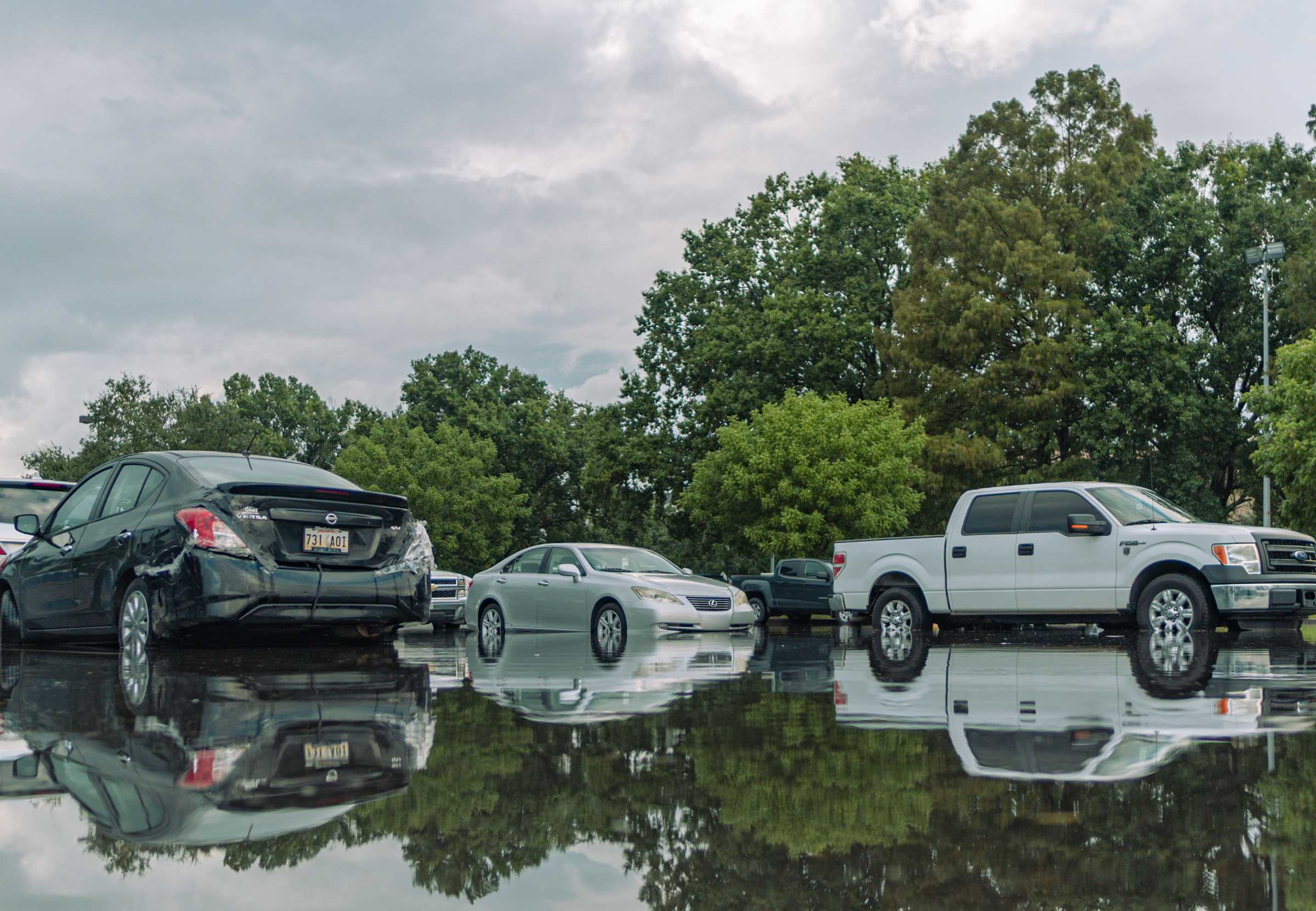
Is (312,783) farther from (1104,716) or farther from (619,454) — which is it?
(619,454)

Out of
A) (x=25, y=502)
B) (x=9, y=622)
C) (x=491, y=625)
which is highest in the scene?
(x=25, y=502)

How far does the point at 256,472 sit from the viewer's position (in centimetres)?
1089

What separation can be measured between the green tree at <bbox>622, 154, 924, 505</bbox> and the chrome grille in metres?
28.8

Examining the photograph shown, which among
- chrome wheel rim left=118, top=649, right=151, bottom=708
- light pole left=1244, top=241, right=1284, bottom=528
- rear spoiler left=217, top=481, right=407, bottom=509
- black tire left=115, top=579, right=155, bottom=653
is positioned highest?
light pole left=1244, top=241, right=1284, bottom=528

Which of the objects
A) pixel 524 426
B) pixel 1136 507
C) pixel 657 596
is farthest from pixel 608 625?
pixel 524 426

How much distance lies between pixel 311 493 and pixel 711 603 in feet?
24.8

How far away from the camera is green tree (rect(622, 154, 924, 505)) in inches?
1858

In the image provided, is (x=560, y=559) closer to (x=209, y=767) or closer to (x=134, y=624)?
(x=134, y=624)

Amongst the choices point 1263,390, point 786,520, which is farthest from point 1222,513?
point 786,520

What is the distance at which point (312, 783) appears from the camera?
498cm

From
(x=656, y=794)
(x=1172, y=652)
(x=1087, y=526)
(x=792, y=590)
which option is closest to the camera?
(x=656, y=794)

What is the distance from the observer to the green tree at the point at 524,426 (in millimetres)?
74625

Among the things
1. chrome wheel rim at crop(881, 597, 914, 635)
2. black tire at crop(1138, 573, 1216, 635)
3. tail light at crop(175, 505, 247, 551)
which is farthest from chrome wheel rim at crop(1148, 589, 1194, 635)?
tail light at crop(175, 505, 247, 551)

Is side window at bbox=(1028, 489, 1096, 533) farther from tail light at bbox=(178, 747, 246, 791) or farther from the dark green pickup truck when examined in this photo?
the dark green pickup truck
